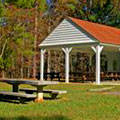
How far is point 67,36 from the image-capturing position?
85.8ft

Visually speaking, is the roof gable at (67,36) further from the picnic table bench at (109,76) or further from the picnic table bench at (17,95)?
the picnic table bench at (17,95)

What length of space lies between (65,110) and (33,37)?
1023 inches

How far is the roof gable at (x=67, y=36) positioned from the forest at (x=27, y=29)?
6.20 meters

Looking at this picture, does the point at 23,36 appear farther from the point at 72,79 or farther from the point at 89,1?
the point at 89,1

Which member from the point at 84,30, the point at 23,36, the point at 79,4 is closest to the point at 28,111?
the point at 84,30

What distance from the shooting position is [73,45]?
84.1ft

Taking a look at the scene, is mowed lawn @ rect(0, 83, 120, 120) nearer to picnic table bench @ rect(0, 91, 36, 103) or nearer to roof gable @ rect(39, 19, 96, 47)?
picnic table bench @ rect(0, 91, 36, 103)

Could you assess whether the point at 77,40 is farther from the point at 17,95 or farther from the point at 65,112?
the point at 65,112

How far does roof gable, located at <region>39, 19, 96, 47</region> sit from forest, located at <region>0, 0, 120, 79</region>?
20.3ft

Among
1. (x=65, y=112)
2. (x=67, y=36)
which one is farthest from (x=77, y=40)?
(x=65, y=112)

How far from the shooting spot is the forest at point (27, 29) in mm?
32625

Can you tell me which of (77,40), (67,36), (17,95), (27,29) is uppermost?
(27,29)

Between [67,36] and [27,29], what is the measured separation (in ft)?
33.2

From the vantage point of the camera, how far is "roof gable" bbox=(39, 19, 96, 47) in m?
25.0
